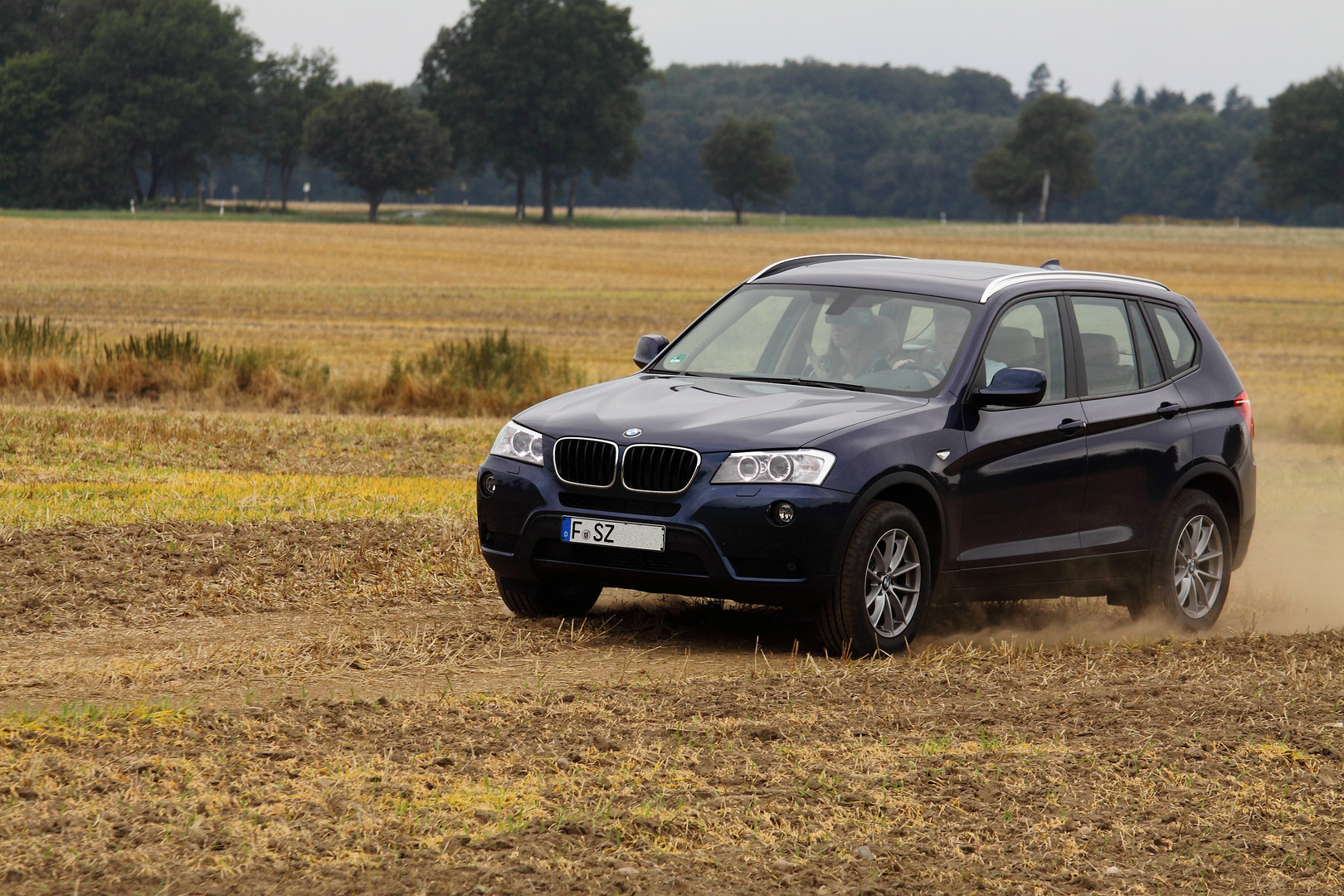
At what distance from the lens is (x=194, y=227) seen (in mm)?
82250

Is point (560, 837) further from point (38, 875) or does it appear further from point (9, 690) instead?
point (9, 690)

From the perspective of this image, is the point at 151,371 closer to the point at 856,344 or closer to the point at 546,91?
the point at 856,344

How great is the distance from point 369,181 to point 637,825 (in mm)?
117658

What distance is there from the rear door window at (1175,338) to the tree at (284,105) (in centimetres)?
12102


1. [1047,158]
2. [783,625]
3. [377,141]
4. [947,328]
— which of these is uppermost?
[1047,158]

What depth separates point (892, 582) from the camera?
7.57 meters

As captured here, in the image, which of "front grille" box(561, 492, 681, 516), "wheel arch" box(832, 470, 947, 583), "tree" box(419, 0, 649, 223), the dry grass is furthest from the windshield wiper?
"tree" box(419, 0, 649, 223)

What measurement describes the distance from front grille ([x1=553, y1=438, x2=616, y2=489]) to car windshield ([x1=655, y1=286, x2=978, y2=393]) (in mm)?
1204

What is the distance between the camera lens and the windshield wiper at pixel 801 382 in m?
8.01

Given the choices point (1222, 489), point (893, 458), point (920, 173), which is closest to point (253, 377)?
point (1222, 489)

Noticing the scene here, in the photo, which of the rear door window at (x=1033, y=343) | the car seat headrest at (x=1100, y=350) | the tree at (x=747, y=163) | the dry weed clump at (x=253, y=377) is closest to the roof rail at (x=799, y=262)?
the rear door window at (x=1033, y=343)

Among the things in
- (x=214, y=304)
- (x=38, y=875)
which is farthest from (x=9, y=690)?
(x=214, y=304)

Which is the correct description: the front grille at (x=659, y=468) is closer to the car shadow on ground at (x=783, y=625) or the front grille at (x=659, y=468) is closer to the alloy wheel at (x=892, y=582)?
the car shadow on ground at (x=783, y=625)

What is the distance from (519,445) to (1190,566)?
3.78 m
